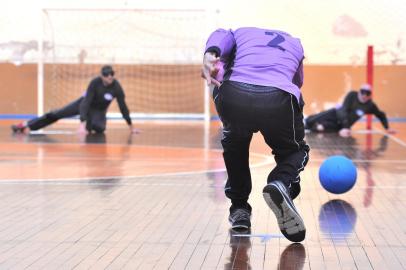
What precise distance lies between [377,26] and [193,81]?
236 inches

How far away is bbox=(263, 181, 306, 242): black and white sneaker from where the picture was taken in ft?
18.4

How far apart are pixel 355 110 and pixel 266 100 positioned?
12935 millimetres

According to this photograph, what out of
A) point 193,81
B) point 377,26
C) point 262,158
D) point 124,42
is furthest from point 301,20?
point 262,158

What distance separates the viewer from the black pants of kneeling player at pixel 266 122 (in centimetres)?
580

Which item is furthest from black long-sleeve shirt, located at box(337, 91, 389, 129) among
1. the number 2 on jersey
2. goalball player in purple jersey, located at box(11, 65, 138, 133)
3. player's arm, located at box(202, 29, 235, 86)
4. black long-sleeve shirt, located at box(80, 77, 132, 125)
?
player's arm, located at box(202, 29, 235, 86)

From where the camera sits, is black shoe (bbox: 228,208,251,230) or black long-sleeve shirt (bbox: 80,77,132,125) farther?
black long-sleeve shirt (bbox: 80,77,132,125)

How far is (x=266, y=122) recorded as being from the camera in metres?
5.82

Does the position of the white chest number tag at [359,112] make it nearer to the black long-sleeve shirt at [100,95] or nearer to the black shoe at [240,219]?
the black long-sleeve shirt at [100,95]

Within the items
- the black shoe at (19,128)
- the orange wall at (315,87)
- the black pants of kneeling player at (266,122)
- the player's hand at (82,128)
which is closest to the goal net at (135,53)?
the orange wall at (315,87)

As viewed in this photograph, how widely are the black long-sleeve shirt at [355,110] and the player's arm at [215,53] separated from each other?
41.6 ft

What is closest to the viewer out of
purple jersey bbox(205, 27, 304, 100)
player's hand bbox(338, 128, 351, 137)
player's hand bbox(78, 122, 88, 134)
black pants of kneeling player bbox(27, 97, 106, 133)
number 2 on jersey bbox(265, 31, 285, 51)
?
purple jersey bbox(205, 27, 304, 100)

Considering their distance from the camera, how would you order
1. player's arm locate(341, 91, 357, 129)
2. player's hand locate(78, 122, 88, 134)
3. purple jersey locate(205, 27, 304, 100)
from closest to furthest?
purple jersey locate(205, 27, 304, 100) → player's hand locate(78, 122, 88, 134) → player's arm locate(341, 91, 357, 129)

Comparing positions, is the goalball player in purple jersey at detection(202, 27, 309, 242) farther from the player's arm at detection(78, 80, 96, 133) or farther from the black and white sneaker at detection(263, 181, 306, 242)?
the player's arm at detection(78, 80, 96, 133)

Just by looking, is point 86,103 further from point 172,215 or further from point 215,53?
point 215,53
